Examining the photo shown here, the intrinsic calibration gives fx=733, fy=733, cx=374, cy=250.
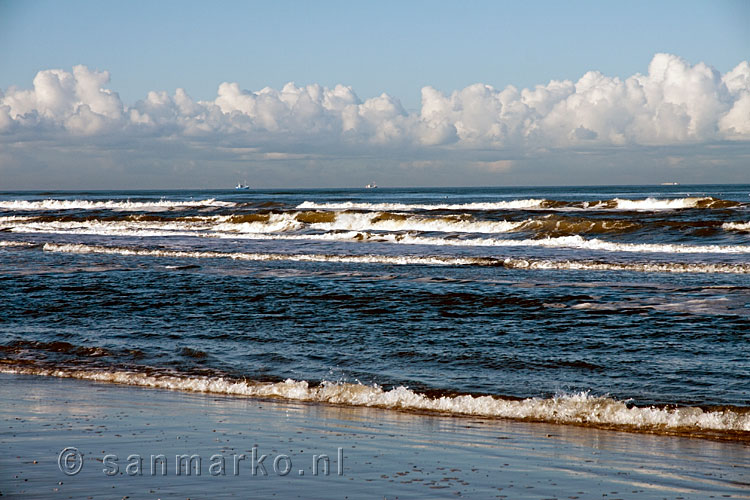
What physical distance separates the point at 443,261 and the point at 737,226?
15.1 metres

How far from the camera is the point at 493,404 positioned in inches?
319

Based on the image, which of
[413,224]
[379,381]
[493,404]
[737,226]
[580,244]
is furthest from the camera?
[413,224]

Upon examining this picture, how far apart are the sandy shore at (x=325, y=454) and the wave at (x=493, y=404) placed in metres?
0.32

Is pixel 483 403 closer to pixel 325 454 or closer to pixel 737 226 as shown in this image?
pixel 325 454

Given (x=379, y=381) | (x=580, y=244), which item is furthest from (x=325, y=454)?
(x=580, y=244)

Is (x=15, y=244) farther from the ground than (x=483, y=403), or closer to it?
farther from the ground

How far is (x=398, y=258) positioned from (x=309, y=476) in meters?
19.0

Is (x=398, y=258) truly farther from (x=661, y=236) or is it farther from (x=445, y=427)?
(x=445, y=427)

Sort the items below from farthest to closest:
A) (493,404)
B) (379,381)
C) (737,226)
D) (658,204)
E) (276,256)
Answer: (658,204)
(737,226)
(276,256)
(379,381)
(493,404)

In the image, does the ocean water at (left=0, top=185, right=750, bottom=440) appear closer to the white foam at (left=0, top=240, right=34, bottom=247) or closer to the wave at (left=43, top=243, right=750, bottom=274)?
the wave at (left=43, top=243, right=750, bottom=274)

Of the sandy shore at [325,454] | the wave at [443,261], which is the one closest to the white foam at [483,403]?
the sandy shore at [325,454]

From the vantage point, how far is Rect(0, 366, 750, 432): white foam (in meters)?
7.43

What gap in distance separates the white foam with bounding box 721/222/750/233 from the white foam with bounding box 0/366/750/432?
84.2 feet

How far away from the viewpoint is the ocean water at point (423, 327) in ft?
28.0
